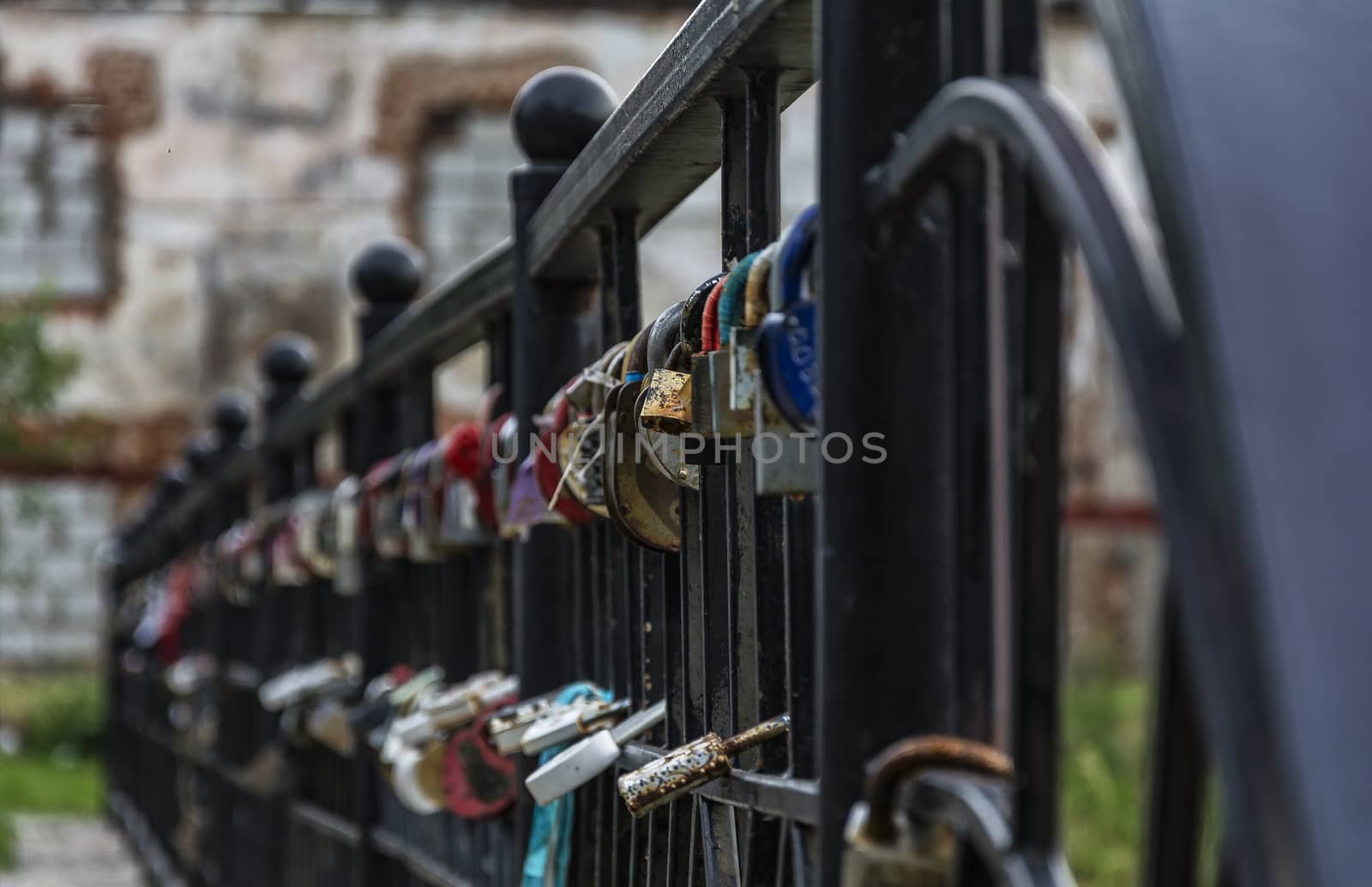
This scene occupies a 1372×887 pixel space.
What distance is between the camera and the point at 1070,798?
1264 centimetres

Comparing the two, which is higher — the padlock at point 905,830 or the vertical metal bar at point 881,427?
the vertical metal bar at point 881,427

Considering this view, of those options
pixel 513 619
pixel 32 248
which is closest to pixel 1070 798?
pixel 32 248

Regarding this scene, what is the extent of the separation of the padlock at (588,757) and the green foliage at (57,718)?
13428mm

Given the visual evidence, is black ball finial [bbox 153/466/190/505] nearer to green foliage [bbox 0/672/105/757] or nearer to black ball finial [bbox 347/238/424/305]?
black ball finial [bbox 347/238/424/305]

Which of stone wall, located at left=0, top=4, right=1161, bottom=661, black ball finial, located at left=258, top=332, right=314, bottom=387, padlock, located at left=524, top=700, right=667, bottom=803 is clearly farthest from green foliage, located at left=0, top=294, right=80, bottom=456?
padlock, located at left=524, top=700, right=667, bottom=803

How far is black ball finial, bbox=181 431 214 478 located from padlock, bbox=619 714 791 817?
18.3 feet

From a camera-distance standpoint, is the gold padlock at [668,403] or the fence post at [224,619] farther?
the fence post at [224,619]

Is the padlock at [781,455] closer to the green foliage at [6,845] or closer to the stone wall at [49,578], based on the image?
the green foliage at [6,845]

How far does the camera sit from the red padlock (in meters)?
2.45

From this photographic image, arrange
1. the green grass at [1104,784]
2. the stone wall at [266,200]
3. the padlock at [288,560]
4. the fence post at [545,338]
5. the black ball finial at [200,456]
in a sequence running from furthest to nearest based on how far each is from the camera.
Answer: the stone wall at [266,200] → the green grass at [1104,784] → the black ball finial at [200,456] → the padlock at [288,560] → the fence post at [545,338]

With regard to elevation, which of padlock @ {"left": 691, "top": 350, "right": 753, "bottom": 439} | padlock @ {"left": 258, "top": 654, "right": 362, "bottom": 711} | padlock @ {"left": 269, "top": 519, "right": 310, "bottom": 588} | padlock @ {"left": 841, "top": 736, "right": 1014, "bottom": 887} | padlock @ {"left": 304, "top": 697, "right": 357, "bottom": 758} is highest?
padlock @ {"left": 691, "top": 350, "right": 753, "bottom": 439}

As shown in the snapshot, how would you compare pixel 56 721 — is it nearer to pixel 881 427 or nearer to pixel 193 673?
pixel 193 673

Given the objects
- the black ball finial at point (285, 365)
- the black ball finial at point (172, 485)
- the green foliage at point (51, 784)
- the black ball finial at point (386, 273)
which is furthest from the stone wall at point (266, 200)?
the black ball finial at point (386, 273)

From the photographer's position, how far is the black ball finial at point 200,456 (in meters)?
7.13
